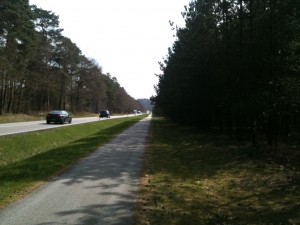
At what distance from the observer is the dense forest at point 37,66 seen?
50.3 m

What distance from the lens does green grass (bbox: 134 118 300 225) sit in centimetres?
781

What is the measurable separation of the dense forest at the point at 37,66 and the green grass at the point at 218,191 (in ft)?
120

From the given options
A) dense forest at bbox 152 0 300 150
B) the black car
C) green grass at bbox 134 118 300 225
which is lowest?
green grass at bbox 134 118 300 225

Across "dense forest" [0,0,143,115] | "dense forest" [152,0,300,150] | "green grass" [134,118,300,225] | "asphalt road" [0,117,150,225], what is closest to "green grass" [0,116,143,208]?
"asphalt road" [0,117,150,225]

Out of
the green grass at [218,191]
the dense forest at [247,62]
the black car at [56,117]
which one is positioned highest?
the dense forest at [247,62]

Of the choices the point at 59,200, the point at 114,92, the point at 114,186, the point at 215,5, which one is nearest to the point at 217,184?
the point at 114,186

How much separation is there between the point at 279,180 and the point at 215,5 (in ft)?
46.7

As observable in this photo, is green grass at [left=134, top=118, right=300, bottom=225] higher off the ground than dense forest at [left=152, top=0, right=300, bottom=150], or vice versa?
dense forest at [left=152, top=0, right=300, bottom=150]

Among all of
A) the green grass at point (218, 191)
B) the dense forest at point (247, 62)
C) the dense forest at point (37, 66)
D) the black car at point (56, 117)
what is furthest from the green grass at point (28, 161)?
the dense forest at point (37, 66)

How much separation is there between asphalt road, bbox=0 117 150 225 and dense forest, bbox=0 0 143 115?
37.6 meters

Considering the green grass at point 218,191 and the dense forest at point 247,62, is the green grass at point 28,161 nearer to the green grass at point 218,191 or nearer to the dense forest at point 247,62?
the green grass at point 218,191

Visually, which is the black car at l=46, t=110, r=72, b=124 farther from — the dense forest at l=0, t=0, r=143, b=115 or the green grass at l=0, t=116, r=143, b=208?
the green grass at l=0, t=116, r=143, b=208

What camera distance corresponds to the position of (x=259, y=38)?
17875mm

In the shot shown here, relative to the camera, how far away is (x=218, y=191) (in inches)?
Answer: 410
